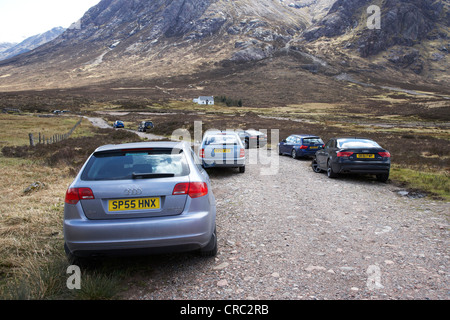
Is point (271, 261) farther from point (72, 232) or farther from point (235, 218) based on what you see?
point (72, 232)

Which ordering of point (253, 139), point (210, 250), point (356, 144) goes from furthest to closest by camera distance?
point (253, 139) → point (356, 144) → point (210, 250)

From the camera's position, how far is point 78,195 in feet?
13.2

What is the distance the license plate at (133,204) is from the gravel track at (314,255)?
3.18ft

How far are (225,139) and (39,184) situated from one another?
22.2 ft

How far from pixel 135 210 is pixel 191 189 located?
30.0 inches

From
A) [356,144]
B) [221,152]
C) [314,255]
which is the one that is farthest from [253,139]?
[314,255]

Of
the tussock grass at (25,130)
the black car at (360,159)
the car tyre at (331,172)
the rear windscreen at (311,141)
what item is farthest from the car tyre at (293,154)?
the tussock grass at (25,130)

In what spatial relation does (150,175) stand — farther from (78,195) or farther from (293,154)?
(293,154)

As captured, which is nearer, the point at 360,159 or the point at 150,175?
the point at 150,175

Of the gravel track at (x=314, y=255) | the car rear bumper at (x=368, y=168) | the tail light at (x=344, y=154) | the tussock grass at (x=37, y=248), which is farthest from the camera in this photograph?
the tail light at (x=344, y=154)

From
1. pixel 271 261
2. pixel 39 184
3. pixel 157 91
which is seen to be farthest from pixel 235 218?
pixel 157 91

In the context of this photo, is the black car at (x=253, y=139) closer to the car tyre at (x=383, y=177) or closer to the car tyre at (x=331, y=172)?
the car tyre at (x=331, y=172)

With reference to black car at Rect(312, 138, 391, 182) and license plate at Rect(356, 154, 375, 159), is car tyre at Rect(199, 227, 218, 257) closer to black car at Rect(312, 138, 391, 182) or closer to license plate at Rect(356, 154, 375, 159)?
black car at Rect(312, 138, 391, 182)

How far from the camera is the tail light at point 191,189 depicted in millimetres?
4156
